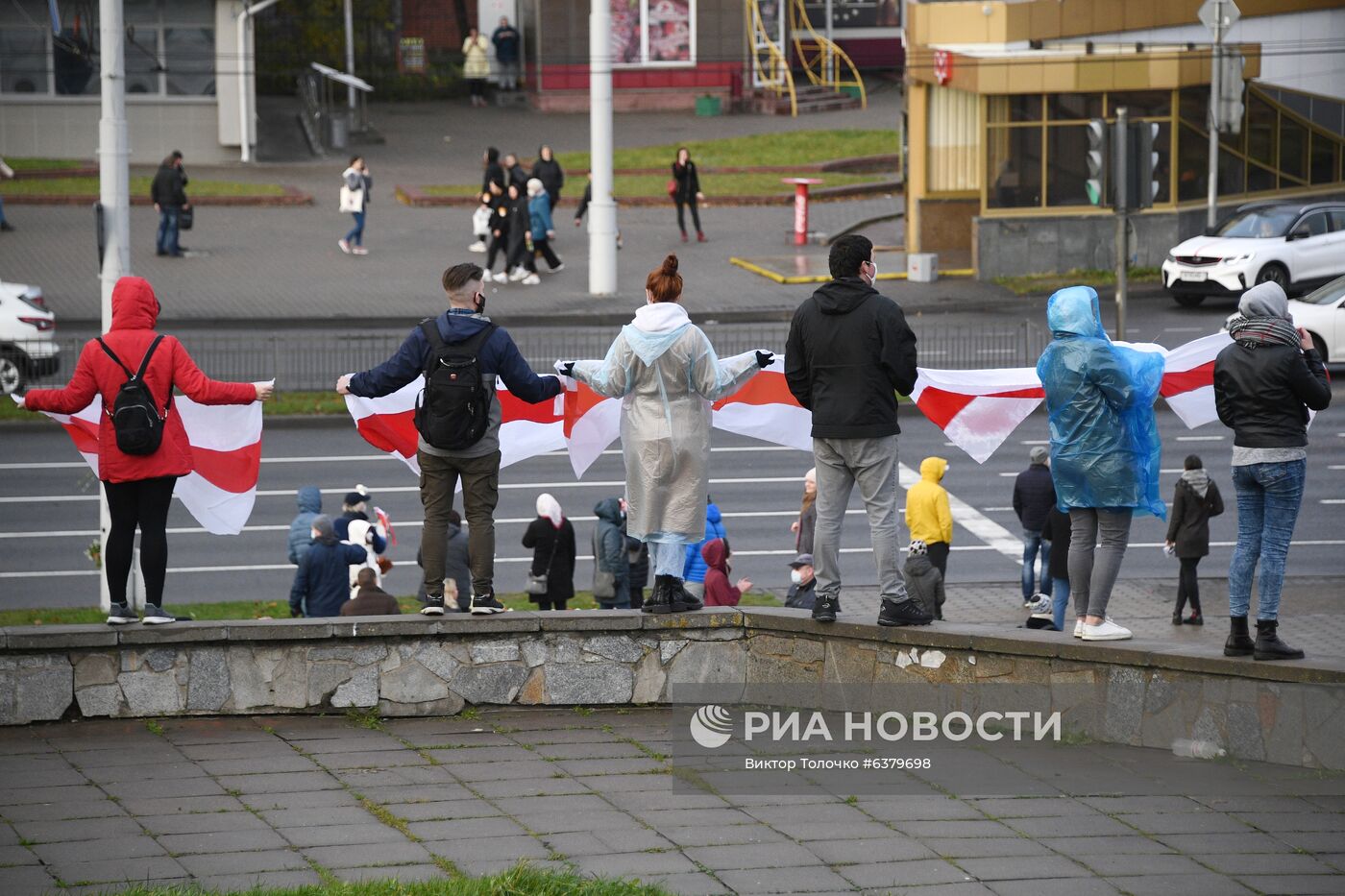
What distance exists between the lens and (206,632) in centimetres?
852

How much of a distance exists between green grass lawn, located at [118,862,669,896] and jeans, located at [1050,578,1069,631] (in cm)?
861

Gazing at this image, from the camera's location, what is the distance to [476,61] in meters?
52.9

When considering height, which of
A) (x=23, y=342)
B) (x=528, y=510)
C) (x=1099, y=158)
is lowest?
(x=528, y=510)

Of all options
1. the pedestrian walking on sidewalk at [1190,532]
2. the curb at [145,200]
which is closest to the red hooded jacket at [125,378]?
the pedestrian walking on sidewalk at [1190,532]

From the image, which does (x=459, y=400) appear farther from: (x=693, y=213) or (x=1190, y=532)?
(x=693, y=213)

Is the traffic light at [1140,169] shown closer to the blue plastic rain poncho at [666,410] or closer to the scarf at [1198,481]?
the scarf at [1198,481]

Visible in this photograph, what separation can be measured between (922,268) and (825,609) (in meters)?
24.4

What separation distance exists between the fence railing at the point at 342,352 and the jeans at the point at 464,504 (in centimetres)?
1449

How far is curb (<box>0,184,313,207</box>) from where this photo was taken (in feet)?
125

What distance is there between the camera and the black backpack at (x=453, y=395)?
27.4 feet

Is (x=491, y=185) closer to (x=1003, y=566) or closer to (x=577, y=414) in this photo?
(x=1003, y=566)

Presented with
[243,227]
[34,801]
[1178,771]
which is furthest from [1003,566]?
[243,227]

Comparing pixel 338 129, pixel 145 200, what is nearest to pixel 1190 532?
pixel 145 200

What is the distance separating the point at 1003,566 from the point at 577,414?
8379 mm
